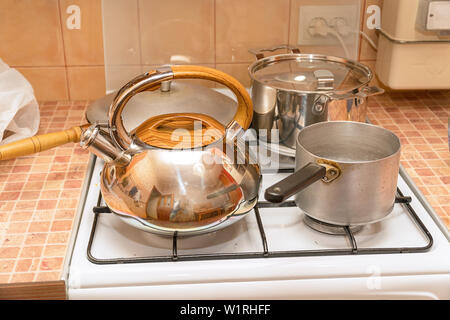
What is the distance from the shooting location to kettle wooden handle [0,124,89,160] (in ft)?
3.23

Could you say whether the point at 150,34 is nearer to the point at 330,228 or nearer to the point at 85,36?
the point at 85,36

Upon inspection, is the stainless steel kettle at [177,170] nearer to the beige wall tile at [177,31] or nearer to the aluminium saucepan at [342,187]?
the aluminium saucepan at [342,187]

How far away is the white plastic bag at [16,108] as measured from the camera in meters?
1.14

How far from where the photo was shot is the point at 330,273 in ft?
2.70

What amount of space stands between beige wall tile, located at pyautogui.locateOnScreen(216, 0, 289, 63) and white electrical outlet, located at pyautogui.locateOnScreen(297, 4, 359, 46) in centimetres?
4

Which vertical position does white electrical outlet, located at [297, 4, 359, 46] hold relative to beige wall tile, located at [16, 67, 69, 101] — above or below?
above

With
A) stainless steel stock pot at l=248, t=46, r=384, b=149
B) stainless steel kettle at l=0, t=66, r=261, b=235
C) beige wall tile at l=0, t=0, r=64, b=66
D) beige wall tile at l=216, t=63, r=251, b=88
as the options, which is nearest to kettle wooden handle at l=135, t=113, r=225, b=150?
stainless steel kettle at l=0, t=66, r=261, b=235

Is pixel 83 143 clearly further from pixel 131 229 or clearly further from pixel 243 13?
pixel 243 13

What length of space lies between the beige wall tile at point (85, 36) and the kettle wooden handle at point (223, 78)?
0.52 m

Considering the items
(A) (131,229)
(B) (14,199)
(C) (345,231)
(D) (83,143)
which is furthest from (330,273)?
(B) (14,199)

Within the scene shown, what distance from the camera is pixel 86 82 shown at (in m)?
1.40

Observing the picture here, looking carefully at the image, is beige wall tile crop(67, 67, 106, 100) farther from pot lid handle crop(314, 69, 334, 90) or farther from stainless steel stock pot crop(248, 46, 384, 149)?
pot lid handle crop(314, 69, 334, 90)

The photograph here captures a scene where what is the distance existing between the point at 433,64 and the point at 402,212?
0.48 metres
